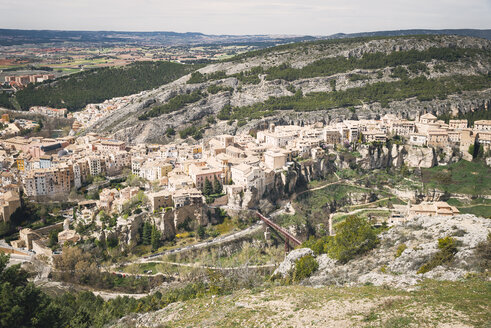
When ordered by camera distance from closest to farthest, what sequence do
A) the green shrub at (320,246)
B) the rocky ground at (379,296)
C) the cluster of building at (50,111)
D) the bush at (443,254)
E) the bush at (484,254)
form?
the rocky ground at (379,296)
the bush at (484,254)
the bush at (443,254)
the green shrub at (320,246)
the cluster of building at (50,111)

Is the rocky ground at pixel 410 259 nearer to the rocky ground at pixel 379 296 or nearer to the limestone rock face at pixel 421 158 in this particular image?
the rocky ground at pixel 379 296

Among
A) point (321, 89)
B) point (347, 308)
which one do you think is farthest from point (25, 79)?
point (347, 308)

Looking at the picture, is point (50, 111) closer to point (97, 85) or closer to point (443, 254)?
point (97, 85)

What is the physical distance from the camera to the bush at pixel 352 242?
64.8 ft

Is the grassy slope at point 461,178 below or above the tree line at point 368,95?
below

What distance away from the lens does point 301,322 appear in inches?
478

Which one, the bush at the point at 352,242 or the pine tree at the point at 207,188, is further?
the pine tree at the point at 207,188

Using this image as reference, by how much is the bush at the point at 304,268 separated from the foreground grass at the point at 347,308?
3.79 metres

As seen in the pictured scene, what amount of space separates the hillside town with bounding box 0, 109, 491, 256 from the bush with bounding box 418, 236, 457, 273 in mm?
11694

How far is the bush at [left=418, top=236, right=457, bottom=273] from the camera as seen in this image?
52.0ft

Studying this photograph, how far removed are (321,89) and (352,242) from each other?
150 ft

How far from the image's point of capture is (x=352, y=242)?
66.5 feet

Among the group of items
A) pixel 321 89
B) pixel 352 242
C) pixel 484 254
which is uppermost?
pixel 321 89

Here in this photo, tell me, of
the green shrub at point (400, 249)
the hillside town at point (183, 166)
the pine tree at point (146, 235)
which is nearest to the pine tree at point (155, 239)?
the pine tree at point (146, 235)
